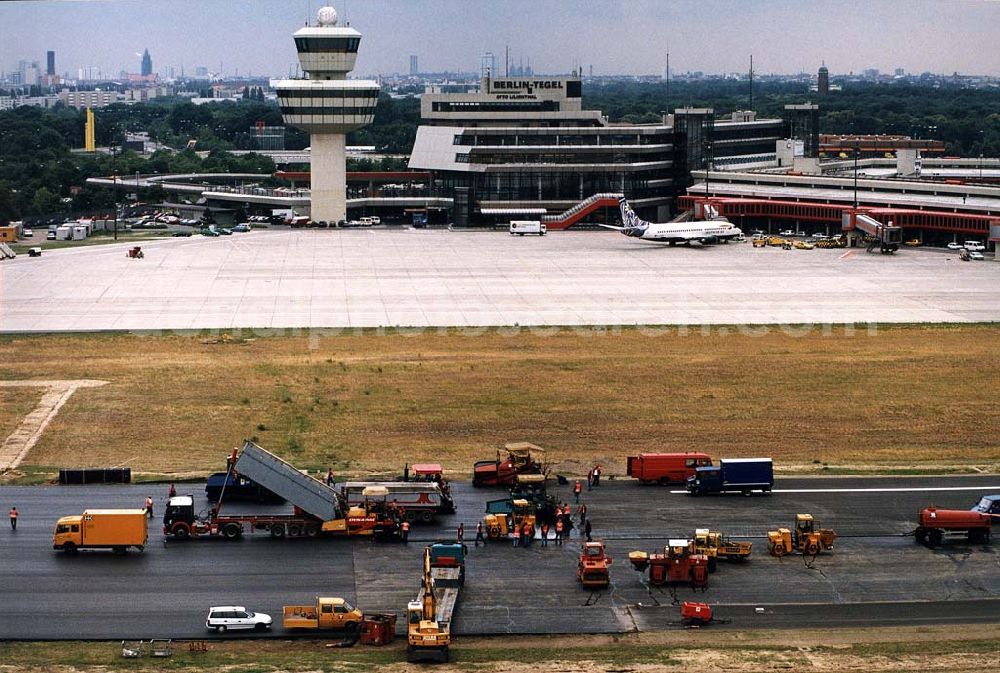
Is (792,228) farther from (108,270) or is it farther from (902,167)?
(108,270)

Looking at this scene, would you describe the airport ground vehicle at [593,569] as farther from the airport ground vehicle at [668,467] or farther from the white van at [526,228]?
the white van at [526,228]

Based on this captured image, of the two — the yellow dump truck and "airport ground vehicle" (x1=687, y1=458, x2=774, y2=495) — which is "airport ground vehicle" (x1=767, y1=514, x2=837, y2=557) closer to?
"airport ground vehicle" (x1=687, y1=458, x2=774, y2=495)

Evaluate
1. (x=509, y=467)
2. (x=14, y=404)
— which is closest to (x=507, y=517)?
(x=509, y=467)

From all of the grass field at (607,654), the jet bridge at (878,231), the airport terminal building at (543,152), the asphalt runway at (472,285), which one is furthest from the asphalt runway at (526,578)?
the airport terminal building at (543,152)

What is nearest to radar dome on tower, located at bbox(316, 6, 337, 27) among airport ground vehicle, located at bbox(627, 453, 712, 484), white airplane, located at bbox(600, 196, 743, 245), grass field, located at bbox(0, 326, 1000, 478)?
white airplane, located at bbox(600, 196, 743, 245)

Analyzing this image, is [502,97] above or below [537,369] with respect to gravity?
above

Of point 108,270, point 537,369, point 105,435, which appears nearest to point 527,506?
point 105,435

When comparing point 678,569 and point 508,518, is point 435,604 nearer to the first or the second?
point 678,569
